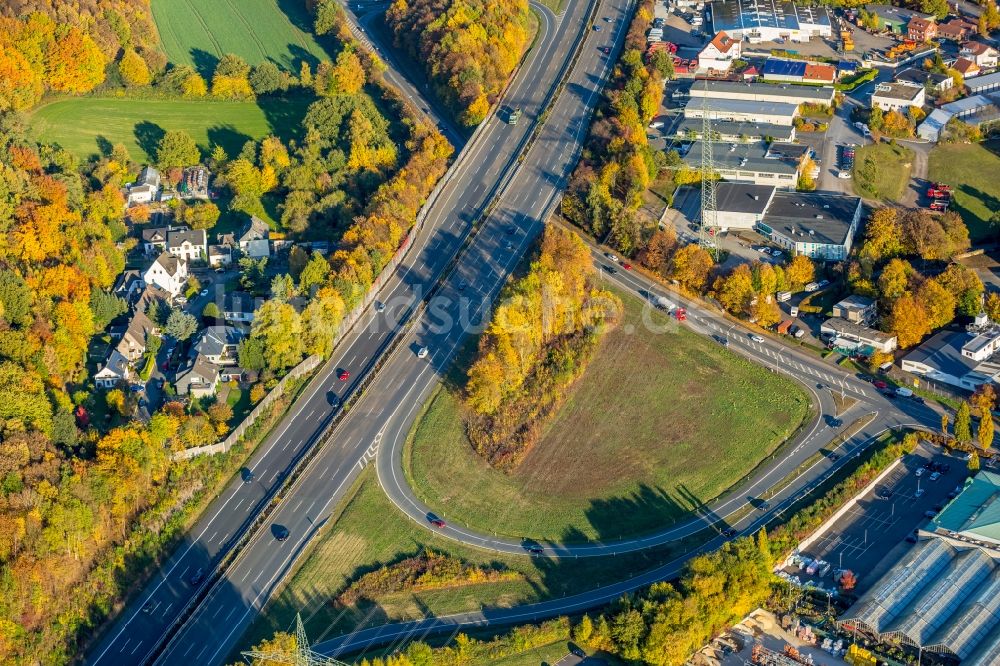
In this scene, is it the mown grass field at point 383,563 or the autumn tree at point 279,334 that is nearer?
the mown grass field at point 383,563

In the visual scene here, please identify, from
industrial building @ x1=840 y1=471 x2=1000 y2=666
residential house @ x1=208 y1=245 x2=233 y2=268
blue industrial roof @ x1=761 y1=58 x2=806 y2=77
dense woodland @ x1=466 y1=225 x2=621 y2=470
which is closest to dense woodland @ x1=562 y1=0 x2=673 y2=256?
dense woodland @ x1=466 y1=225 x2=621 y2=470

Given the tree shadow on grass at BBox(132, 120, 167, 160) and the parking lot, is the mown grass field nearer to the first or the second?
the parking lot

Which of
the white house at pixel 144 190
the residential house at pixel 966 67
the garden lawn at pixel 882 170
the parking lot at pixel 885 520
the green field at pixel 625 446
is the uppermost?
the residential house at pixel 966 67

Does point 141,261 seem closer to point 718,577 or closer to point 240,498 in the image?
point 240,498

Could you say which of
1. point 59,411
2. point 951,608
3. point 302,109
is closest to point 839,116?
point 302,109

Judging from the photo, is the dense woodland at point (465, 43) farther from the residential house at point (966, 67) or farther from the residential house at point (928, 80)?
the residential house at point (966, 67)

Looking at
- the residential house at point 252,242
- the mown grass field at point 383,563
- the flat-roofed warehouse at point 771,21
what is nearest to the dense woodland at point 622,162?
the flat-roofed warehouse at point 771,21
